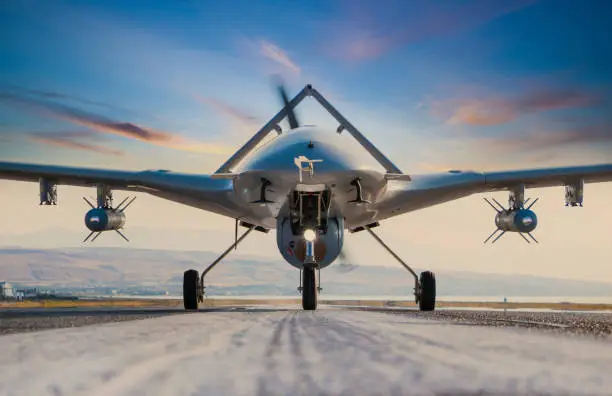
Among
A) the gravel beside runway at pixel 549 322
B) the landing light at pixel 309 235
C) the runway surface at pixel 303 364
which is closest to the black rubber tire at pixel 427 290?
the landing light at pixel 309 235

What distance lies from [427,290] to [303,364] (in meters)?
19.0

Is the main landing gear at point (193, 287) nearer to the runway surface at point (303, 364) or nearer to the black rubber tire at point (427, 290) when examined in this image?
the black rubber tire at point (427, 290)

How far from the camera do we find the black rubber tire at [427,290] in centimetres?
2383

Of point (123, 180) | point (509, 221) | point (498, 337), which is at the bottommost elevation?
point (498, 337)

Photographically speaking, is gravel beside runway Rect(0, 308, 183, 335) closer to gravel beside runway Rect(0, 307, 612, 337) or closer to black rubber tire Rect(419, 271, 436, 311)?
gravel beside runway Rect(0, 307, 612, 337)

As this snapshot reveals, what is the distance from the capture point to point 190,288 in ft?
78.7

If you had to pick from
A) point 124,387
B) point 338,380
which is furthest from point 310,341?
point 124,387

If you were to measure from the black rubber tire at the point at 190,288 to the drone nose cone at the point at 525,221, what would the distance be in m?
10.9

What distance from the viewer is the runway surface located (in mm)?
4195

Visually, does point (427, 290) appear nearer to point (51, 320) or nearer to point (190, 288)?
point (190, 288)

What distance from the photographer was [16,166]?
23.0 metres

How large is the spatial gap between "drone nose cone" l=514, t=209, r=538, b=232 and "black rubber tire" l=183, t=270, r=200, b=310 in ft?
35.6

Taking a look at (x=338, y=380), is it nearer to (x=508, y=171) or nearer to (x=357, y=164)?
(x=357, y=164)

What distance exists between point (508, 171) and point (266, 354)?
19.7 metres
